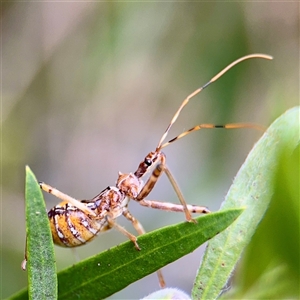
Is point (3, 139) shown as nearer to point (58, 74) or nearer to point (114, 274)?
point (58, 74)

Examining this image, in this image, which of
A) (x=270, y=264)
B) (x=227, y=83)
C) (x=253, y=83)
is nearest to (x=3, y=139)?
(x=227, y=83)

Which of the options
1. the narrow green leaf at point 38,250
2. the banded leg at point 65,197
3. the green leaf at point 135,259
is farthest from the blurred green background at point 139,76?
the narrow green leaf at point 38,250

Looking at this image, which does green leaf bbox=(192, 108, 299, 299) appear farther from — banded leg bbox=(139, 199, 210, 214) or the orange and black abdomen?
the orange and black abdomen

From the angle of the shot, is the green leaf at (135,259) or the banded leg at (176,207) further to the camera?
the banded leg at (176,207)

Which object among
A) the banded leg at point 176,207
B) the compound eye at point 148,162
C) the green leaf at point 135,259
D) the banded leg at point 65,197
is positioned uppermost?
the compound eye at point 148,162

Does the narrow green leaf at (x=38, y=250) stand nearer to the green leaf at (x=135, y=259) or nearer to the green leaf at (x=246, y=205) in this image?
the green leaf at (x=135, y=259)

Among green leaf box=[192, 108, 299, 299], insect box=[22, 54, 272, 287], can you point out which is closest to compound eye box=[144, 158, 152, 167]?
insect box=[22, 54, 272, 287]
